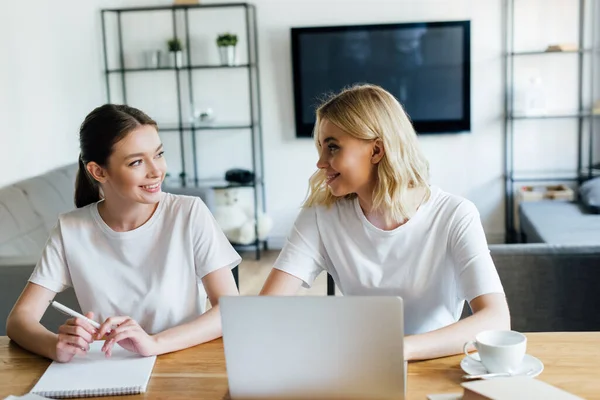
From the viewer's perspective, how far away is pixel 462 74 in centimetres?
504

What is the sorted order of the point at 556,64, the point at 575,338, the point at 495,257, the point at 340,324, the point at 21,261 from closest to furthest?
the point at 340,324, the point at 575,338, the point at 495,257, the point at 21,261, the point at 556,64

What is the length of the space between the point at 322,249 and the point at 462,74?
3.45 meters

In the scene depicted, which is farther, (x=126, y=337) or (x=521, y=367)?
(x=126, y=337)

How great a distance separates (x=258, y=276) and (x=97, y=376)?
128 inches

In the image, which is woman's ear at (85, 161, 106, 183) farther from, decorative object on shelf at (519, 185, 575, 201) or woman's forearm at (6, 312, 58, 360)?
decorative object on shelf at (519, 185, 575, 201)

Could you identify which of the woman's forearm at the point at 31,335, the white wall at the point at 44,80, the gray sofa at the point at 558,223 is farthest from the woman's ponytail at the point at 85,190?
the gray sofa at the point at 558,223

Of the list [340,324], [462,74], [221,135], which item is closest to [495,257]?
[340,324]

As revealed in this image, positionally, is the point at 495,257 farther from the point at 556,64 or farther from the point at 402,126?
the point at 556,64

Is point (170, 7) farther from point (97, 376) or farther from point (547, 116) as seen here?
point (97, 376)

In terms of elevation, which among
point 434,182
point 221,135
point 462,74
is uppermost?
point 462,74

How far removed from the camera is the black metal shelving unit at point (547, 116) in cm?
496

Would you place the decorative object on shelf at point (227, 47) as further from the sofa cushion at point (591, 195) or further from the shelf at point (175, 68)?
the sofa cushion at point (591, 195)

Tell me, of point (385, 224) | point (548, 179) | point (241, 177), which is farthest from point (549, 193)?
point (385, 224)

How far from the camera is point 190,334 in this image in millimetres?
1623
